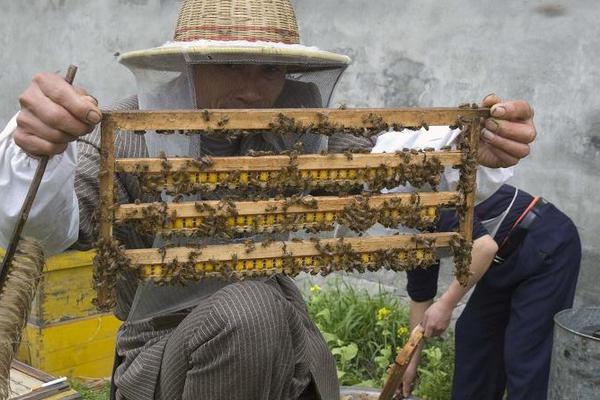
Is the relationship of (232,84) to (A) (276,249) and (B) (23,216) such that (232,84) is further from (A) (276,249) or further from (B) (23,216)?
(B) (23,216)

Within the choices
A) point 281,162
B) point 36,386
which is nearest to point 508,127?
point 281,162

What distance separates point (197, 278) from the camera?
7.55 ft

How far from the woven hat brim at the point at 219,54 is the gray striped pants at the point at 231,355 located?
0.74m

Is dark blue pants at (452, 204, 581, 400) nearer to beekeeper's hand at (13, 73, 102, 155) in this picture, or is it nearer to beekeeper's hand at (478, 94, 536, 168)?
beekeeper's hand at (478, 94, 536, 168)

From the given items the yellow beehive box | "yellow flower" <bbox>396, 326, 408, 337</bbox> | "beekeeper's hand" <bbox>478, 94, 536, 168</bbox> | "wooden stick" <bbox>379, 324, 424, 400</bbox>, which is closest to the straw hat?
"beekeeper's hand" <bbox>478, 94, 536, 168</bbox>

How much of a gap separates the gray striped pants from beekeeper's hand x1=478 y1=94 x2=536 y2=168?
0.87 metres

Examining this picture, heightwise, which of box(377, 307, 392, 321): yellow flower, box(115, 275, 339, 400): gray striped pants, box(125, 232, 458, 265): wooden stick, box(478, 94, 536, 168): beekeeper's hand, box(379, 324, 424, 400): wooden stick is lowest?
box(377, 307, 392, 321): yellow flower

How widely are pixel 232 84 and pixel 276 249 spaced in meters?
0.67

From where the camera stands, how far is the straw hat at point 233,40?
2498 millimetres

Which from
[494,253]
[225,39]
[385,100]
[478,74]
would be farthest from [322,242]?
[385,100]

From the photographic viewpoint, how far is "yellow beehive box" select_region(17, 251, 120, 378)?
14.6 ft

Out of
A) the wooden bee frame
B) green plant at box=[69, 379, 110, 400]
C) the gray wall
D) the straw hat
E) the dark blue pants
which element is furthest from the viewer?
green plant at box=[69, 379, 110, 400]

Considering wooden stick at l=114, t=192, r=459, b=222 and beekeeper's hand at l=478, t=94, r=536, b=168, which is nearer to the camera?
wooden stick at l=114, t=192, r=459, b=222

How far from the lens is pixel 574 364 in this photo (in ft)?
11.6
